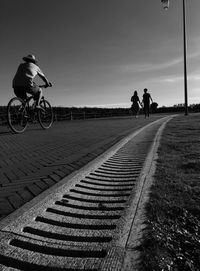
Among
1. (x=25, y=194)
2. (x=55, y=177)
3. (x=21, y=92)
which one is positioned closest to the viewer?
(x=25, y=194)

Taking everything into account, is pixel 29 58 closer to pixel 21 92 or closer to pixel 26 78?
pixel 26 78

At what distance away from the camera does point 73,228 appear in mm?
1919

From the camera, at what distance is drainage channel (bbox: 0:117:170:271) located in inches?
58.9

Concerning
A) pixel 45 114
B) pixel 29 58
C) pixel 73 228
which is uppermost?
pixel 29 58

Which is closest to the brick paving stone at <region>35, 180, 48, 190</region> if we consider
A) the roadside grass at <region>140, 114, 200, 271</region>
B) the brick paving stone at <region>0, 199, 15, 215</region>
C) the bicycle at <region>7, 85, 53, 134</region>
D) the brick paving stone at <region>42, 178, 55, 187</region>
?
the brick paving stone at <region>42, 178, 55, 187</region>

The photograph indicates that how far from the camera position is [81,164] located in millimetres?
4066

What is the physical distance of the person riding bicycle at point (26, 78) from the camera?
7652mm

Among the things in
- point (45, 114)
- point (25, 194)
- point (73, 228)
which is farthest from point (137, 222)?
point (45, 114)

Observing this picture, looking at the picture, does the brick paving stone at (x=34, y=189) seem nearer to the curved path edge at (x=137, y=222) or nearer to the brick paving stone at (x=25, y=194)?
the brick paving stone at (x=25, y=194)

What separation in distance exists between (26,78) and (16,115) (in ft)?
4.23

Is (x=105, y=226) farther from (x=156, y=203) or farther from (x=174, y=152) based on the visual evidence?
(x=174, y=152)

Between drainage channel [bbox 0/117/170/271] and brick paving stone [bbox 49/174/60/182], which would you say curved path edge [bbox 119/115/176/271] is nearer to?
drainage channel [bbox 0/117/170/271]

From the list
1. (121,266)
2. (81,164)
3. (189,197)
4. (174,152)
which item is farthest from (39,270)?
(174,152)

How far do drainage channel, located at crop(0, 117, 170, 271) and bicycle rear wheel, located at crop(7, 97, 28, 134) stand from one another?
5.46m
